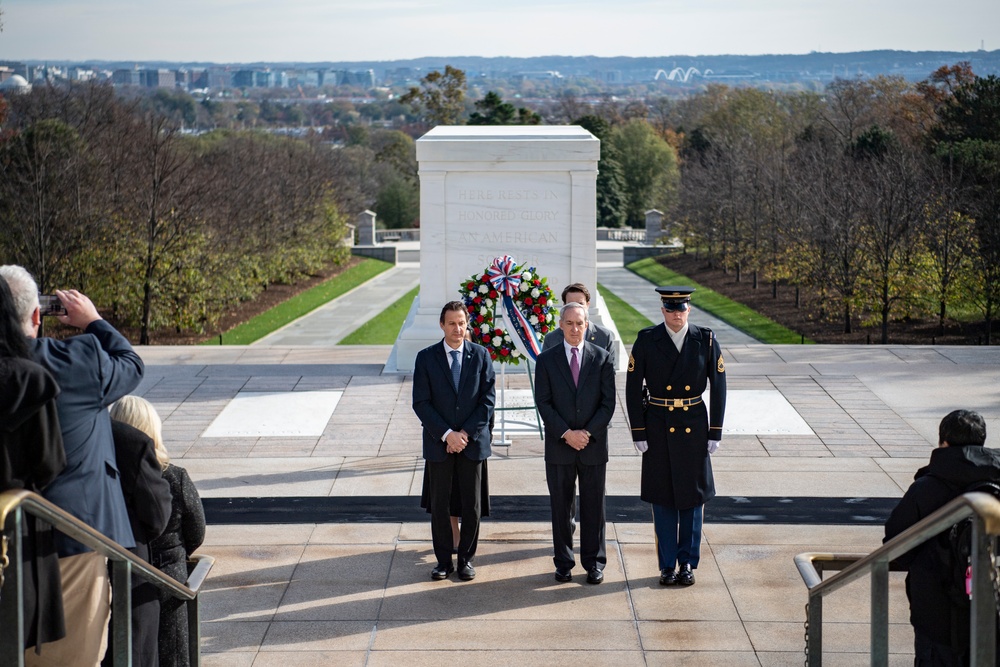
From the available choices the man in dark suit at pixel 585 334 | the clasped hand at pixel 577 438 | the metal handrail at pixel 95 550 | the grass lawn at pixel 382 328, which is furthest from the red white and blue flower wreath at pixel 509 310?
the grass lawn at pixel 382 328

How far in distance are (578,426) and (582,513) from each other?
0.49 meters

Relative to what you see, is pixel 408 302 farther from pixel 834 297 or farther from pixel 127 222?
pixel 834 297

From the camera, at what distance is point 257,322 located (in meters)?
25.4

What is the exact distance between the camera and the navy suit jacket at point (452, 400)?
6.80 meters

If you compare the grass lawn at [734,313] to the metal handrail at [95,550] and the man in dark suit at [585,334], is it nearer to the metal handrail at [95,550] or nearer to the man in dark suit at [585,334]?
the man in dark suit at [585,334]

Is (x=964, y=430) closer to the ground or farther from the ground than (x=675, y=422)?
farther from the ground

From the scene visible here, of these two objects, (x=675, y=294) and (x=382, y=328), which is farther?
(x=382, y=328)

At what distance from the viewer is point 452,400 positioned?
22.5 ft

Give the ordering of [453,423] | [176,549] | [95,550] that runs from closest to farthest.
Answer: [95,550] < [176,549] < [453,423]

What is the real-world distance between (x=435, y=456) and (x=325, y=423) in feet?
14.1

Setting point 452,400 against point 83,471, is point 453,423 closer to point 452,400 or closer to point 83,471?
point 452,400

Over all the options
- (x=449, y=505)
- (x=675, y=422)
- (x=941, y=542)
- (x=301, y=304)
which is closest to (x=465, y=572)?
(x=449, y=505)

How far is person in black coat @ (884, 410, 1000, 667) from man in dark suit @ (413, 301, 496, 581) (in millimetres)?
2660

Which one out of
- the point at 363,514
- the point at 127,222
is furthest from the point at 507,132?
the point at 127,222
